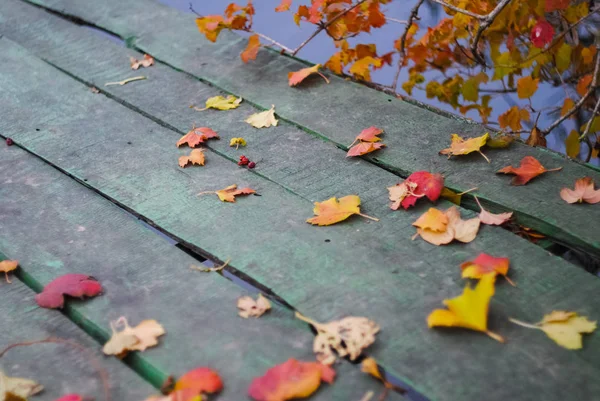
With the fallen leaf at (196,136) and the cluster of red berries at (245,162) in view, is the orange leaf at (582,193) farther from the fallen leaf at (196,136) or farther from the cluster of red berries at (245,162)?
the fallen leaf at (196,136)

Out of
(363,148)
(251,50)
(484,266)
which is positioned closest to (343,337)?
(484,266)

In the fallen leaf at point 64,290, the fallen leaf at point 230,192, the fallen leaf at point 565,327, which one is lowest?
the fallen leaf at point 64,290

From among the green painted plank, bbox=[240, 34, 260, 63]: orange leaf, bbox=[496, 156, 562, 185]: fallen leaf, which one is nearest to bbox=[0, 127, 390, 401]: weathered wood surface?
the green painted plank

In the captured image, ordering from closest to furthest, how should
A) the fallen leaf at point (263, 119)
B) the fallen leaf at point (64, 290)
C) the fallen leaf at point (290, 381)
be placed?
1. the fallen leaf at point (290, 381)
2. the fallen leaf at point (64, 290)
3. the fallen leaf at point (263, 119)

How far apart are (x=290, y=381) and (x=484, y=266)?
0.40 meters

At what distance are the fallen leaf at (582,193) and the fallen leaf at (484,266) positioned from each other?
0.26 metres

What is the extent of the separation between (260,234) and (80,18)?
57.5 inches

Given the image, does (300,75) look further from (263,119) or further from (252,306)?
(252,306)

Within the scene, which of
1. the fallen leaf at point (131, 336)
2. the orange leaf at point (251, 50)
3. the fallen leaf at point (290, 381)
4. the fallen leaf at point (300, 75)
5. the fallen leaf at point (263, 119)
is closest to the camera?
the fallen leaf at point (290, 381)

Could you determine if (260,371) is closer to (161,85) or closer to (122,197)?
(122,197)

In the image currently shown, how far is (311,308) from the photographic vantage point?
1096 mm

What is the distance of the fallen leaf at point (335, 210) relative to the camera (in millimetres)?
1306

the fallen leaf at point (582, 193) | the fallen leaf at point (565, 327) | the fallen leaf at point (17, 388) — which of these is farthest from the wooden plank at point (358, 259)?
the fallen leaf at point (17, 388)

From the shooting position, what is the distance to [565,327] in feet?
3.33
